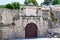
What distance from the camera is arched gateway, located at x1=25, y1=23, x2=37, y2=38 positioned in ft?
97.9

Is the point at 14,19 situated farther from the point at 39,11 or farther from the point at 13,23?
the point at 39,11

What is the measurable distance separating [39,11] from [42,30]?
2.66 m

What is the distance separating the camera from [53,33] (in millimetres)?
29609

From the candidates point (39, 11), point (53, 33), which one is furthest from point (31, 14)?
point (53, 33)

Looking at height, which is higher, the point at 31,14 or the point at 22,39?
the point at 31,14

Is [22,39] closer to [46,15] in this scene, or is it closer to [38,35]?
[38,35]

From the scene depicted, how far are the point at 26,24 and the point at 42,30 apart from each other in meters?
2.32

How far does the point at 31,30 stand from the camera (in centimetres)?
3000

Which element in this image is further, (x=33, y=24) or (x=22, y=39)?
(x=33, y=24)

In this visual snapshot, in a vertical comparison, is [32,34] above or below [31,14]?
below

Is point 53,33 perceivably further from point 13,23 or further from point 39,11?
point 13,23

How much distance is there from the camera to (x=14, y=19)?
98.4 ft

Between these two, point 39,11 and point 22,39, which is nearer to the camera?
point 22,39

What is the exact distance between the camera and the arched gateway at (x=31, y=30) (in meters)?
29.8
